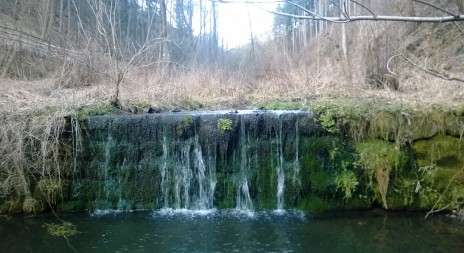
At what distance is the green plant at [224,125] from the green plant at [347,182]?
2.02 meters

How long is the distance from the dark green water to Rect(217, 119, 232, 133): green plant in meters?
1.43

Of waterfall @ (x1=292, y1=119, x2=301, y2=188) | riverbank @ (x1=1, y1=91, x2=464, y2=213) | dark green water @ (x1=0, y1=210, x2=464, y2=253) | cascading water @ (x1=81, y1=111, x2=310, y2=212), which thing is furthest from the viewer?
cascading water @ (x1=81, y1=111, x2=310, y2=212)

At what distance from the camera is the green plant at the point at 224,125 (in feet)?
21.9

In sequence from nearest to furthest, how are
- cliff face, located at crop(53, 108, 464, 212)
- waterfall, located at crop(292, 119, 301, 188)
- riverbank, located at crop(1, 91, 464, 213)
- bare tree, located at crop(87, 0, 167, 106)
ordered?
riverbank, located at crop(1, 91, 464, 213) → cliff face, located at crop(53, 108, 464, 212) → waterfall, located at crop(292, 119, 301, 188) → bare tree, located at crop(87, 0, 167, 106)

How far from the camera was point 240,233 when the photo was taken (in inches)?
214

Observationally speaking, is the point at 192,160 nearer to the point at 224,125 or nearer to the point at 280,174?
the point at 224,125

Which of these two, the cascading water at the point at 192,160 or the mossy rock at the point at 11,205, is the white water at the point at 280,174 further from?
the mossy rock at the point at 11,205

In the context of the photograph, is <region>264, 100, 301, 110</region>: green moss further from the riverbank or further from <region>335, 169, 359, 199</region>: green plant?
<region>335, 169, 359, 199</region>: green plant

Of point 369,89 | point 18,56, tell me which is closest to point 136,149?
point 369,89

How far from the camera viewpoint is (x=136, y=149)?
22.3 feet

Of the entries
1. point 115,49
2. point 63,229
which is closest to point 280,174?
point 63,229

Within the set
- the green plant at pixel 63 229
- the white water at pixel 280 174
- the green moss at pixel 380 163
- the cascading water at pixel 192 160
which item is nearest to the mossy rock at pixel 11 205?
the green plant at pixel 63 229

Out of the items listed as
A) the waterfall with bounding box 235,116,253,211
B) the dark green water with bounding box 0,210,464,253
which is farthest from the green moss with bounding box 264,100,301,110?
the dark green water with bounding box 0,210,464,253

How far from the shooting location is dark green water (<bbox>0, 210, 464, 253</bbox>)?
4.92 meters
